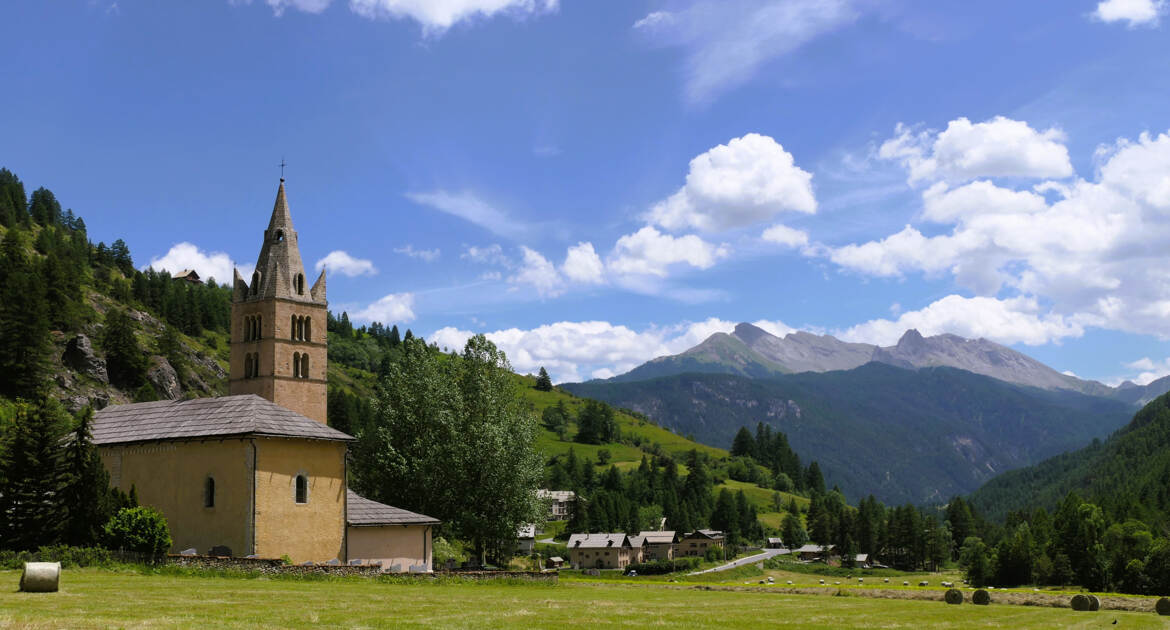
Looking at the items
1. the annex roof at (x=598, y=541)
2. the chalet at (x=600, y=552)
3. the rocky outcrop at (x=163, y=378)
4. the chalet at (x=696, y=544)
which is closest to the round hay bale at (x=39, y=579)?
the rocky outcrop at (x=163, y=378)

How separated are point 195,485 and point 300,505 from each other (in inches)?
198

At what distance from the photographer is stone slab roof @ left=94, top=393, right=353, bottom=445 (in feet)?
143

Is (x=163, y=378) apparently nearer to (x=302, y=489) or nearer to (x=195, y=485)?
(x=195, y=485)

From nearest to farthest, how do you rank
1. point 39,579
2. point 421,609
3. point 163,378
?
point 39,579 → point 421,609 → point 163,378

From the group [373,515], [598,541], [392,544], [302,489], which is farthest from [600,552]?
[302,489]

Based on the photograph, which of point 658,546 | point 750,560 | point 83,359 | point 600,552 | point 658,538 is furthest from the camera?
point 658,538

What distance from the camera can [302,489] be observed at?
44.8 metres

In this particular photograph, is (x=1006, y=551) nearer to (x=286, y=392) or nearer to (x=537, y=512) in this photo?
(x=537, y=512)

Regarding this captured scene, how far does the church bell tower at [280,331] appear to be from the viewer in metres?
66.5

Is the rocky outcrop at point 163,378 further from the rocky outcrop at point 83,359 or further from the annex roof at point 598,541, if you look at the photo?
the annex roof at point 598,541

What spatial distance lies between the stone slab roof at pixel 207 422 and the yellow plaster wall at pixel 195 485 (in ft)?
1.97

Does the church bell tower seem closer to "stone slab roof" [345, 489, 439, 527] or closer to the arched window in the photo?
"stone slab roof" [345, 489, 439, 527]

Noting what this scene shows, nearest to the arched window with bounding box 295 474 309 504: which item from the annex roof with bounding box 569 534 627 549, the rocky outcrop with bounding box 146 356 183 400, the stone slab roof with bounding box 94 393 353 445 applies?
the stone slab roof with bounding box 94 393 353 445

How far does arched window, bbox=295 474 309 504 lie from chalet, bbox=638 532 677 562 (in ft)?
384
